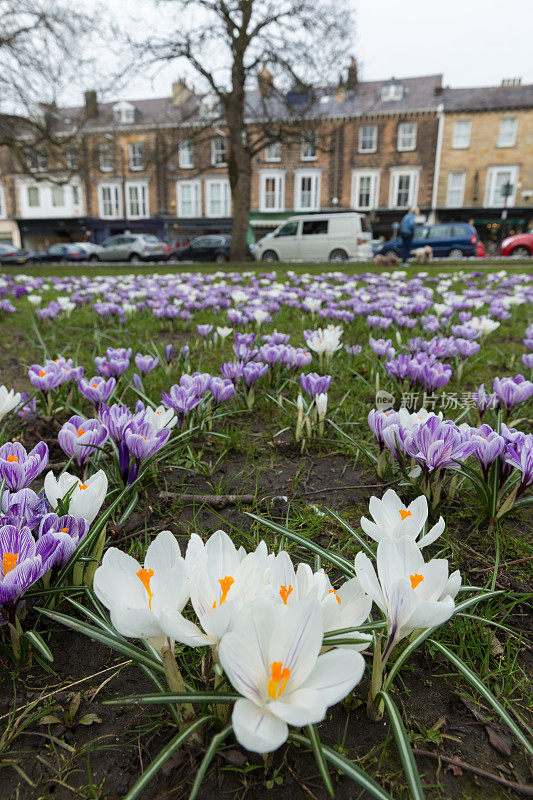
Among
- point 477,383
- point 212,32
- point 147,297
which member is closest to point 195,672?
point 477,383

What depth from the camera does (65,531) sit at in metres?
0.95

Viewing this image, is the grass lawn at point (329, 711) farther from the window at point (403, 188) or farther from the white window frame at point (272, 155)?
the white window frame at point (272, 155)

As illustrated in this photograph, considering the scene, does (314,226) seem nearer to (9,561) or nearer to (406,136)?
(406,136)

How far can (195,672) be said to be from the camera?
2.93 feet

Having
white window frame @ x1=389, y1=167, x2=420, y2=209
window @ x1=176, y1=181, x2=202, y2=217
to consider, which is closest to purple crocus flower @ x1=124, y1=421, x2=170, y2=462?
white window frame @ x1=389, y1=167, x2=420, y2=209

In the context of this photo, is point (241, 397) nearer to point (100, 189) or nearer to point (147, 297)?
point (147, 297)

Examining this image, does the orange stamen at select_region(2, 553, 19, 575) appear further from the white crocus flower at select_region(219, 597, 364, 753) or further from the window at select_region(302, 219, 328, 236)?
the window at select_region(302, 219, 328, 236)

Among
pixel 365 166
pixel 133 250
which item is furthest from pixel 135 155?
pixel 365 166

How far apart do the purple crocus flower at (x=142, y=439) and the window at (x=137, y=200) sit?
32.6 m

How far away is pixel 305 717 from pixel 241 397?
169 centimetres

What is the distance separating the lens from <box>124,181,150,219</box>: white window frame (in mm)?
30656

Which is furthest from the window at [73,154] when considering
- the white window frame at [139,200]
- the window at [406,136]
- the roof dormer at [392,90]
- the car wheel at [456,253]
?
the roof dormer at [392,90]

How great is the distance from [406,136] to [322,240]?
15.3 meters

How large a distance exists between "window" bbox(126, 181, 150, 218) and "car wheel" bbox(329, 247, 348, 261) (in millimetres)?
18623
